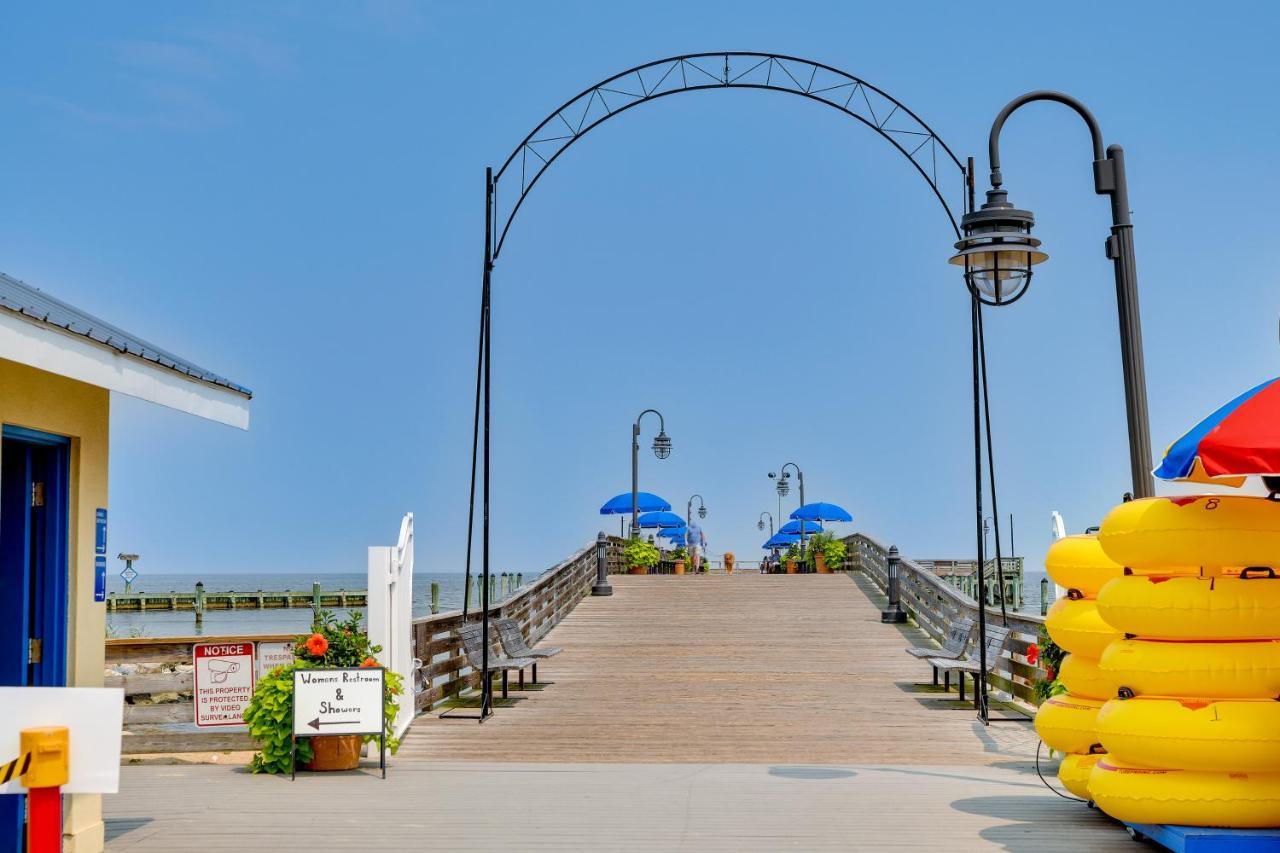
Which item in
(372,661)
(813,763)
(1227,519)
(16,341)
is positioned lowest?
(813,763)

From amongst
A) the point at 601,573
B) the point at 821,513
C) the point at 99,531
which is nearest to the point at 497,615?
the point at 601,573

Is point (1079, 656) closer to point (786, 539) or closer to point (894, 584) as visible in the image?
point (894, 584)

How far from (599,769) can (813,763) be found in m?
1.73

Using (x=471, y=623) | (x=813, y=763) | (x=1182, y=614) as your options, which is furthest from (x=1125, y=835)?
(x=471, y=623)

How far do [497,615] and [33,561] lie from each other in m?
10.6

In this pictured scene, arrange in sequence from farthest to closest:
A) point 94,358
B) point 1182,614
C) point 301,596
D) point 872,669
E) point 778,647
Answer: point 301,596 < point 778,647 < point 872,669 < point 1182,614 < point 94,358

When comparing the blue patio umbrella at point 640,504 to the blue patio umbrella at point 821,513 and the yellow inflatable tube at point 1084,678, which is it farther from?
the yellow inflatable tube at point 1084,678

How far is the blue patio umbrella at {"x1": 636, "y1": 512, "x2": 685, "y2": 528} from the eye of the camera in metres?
40.8

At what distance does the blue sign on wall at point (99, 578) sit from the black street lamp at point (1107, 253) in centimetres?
587

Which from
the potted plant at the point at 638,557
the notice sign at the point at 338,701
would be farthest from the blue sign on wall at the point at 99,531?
the potted plant at the point at 638,557

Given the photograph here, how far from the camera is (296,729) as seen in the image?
9695mm

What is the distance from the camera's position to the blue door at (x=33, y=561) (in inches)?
269

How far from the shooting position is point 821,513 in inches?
1580

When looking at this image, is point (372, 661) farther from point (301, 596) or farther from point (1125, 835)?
point (301, 596)
